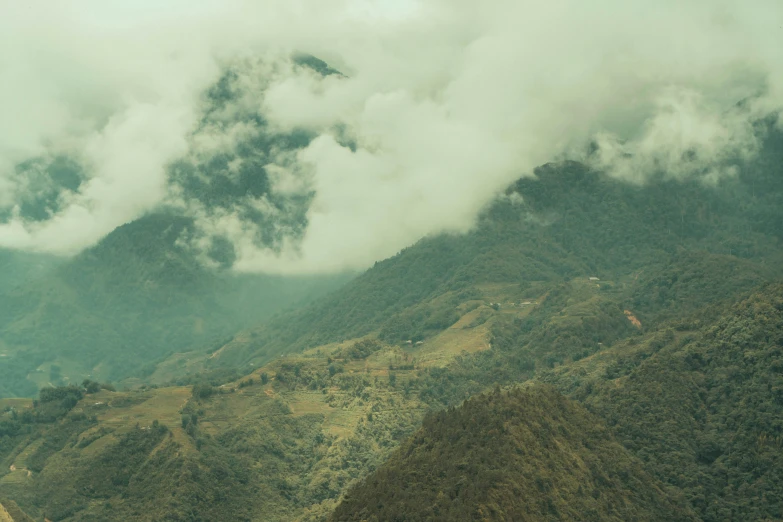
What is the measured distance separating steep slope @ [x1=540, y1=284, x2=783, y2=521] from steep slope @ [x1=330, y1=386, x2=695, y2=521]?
15.3 ft

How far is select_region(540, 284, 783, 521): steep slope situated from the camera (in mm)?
92625

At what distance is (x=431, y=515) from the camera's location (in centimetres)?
8000

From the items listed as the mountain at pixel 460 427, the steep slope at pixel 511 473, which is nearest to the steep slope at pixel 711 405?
the mountain at pixel 460 427

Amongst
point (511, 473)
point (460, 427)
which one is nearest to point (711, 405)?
point (460, 427)

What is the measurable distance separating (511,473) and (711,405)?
37.1m

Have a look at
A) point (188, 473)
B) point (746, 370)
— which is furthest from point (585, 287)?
point (188, 473)

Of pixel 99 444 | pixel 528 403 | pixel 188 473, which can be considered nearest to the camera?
pixel 528 403

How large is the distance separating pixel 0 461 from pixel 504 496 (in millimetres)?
83247

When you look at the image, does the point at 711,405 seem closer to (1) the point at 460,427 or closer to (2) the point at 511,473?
(1) the point at 460,427

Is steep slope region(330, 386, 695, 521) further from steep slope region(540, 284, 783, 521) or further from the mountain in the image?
steep slope region(540, 284, 783, 521)

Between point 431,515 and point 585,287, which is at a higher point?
point 585,287

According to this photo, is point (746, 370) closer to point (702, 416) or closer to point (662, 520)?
point (702, 416)

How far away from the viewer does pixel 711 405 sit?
354ft

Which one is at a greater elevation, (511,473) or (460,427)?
(460,427)
